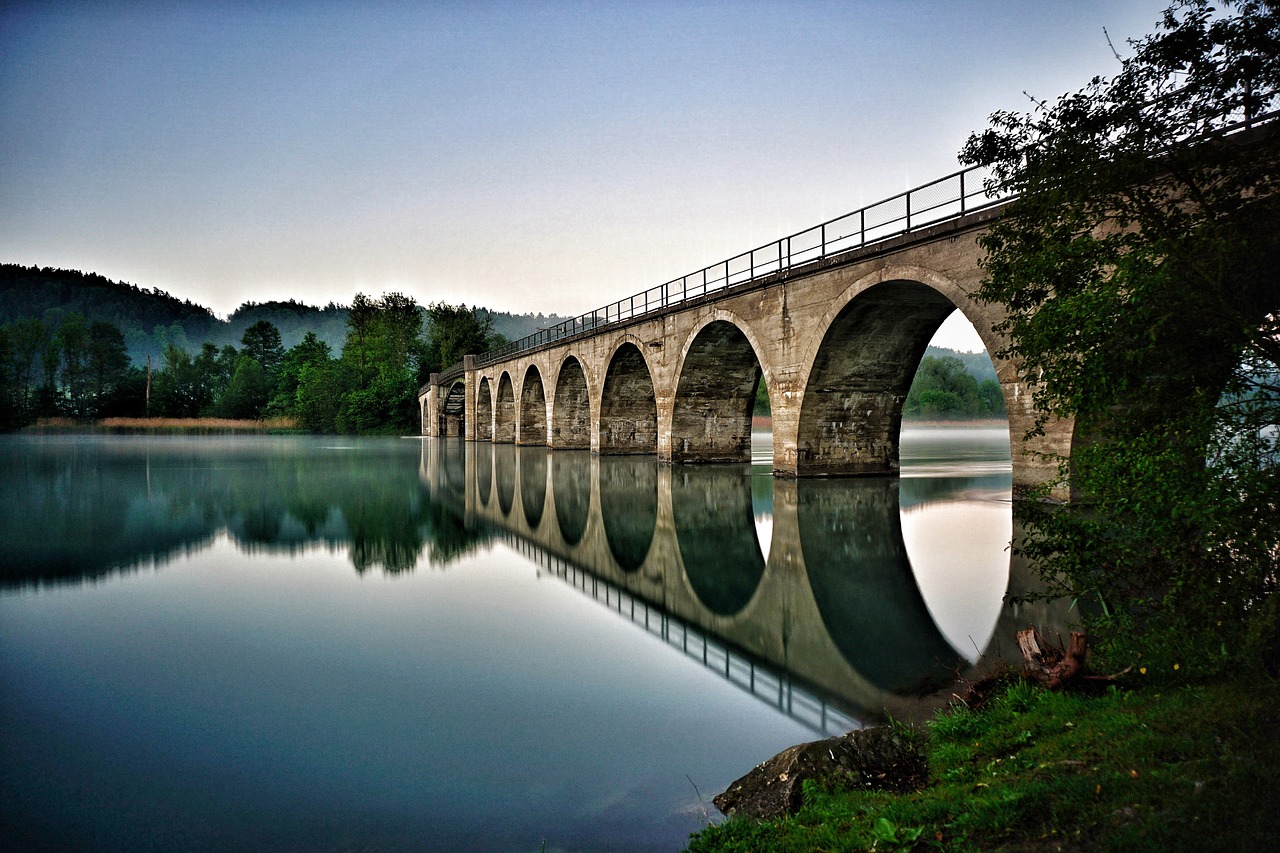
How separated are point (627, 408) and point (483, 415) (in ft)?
90.3

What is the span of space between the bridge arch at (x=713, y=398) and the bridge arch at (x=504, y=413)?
23298 millimetres

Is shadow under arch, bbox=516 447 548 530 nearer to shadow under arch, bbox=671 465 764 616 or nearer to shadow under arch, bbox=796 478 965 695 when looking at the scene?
shadow under arch, bbox=671 465 764 616

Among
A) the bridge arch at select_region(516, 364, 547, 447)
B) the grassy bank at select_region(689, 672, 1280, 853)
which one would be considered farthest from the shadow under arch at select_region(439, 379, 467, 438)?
the grassy bank at select_region(689, 672, 1280, 853)

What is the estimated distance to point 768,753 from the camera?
419 centimetres

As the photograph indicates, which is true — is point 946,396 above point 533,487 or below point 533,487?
above

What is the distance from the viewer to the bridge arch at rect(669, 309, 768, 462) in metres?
24.7

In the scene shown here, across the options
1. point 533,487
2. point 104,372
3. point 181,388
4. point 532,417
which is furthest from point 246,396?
point 533,487

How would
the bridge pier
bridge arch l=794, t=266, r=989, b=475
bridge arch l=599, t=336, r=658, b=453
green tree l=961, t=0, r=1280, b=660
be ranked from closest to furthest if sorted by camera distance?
green tree l=961, t=0, r=1280, b=660, the bridge pier, bridge arch l=794, t=266, r=989, b=475, bridge arch l=599, t=336, r=658, b=453

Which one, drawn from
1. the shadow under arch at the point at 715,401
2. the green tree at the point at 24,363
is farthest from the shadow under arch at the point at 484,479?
the green tree at the point at 24,363

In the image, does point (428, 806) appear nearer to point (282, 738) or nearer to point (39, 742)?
point (282, 738)

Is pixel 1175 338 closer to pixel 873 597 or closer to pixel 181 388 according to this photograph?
pixel 873 597

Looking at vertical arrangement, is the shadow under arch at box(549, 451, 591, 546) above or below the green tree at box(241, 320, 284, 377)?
below

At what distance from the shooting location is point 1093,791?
311 centimetres

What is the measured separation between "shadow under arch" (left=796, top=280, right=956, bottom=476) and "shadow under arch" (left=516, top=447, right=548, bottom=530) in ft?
23.1
